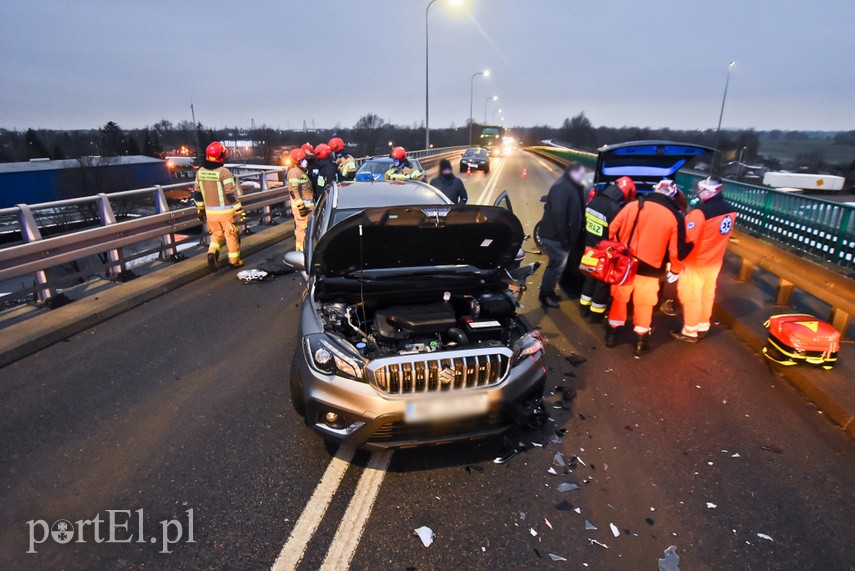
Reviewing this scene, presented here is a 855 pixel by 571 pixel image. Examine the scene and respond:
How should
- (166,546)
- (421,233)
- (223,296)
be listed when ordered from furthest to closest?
(223,296) → (421,233) → (166,546)

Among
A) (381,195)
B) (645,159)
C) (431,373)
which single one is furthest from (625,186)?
(431,373)

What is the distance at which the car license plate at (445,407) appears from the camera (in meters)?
2.83

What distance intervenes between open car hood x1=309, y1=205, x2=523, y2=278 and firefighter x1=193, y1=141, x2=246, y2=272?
4568 mm

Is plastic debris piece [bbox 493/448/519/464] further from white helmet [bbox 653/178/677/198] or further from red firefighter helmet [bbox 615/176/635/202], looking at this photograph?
red firefighter helmet [bbox 615/176/635/202]

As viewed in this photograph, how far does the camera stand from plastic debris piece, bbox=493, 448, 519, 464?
327 centimetres

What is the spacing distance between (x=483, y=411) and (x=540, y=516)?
679 millimetres

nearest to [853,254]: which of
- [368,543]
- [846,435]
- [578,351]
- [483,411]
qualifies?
[846,435]

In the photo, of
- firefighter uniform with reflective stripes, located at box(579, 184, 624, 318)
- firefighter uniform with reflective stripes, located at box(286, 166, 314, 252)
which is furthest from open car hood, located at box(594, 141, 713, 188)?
firefighter uniform with reflective stripes, located at box(286, 166, 314, 252)

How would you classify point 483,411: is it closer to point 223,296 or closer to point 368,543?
point 368,543

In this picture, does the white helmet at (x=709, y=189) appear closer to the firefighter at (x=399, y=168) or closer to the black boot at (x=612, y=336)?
the black boot at (x=612, y=336)

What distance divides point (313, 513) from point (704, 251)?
4625 mm

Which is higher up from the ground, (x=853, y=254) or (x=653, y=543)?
(x=853, y=254)

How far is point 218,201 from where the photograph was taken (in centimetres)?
751

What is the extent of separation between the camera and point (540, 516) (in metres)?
2.80
